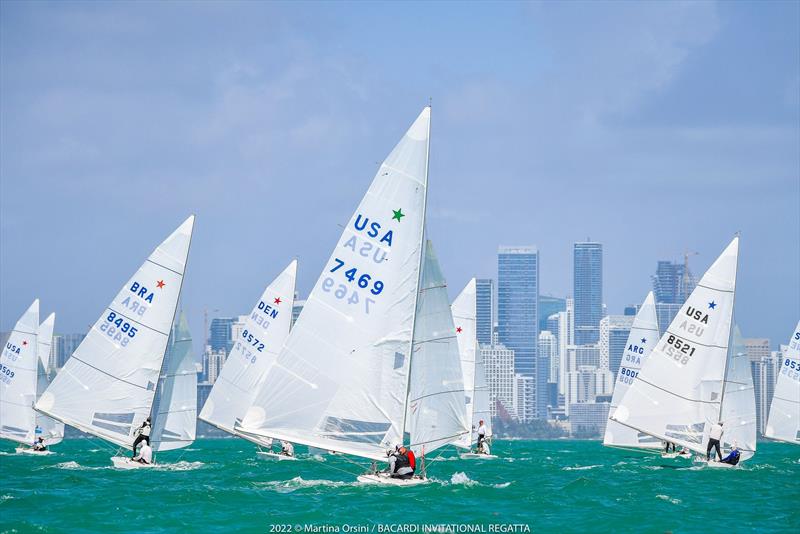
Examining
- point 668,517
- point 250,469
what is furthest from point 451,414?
point 250,469

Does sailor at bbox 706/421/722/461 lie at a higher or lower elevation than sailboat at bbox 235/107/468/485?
lower

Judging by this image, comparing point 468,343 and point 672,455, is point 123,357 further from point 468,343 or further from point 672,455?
point 672,455

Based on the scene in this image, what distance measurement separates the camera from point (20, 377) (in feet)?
184

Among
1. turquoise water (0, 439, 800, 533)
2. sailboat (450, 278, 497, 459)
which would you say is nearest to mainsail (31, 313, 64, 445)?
turquoise water (0, 439, 800, 533)

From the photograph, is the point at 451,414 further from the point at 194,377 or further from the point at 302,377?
the point at 194,377

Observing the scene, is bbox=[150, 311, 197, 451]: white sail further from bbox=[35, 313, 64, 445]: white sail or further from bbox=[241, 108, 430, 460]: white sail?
bbox=[241, 108, 430, 460]: white sail

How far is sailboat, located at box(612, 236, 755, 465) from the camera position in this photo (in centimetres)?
4256

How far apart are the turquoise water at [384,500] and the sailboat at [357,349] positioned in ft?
5.79

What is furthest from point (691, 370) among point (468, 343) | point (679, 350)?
point (468, 343)

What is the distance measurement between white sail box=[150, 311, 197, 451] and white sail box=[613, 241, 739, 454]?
1615 cm

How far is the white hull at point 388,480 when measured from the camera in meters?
31.4

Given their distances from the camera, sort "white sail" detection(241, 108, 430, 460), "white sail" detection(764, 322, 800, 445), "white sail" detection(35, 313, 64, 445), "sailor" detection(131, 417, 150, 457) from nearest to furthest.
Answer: "white sail" detection(241, 108, 430, 460)
"sailor" detection(131, 417, 150, 457)
"white sail" detection(764, 322, 800, 445)
"white sail" detection(35, 313, 64, 445)

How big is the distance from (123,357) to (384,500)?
11.5 m

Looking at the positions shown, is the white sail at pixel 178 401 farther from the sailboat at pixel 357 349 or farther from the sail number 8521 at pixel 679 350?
the sail number 8521 at pixel 679 350
